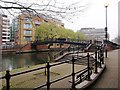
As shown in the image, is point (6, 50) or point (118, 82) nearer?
point (118, 82)

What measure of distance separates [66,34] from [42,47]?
38.9ft

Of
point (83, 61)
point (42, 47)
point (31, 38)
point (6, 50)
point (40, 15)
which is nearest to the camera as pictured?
point (40, 15)

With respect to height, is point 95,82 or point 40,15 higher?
point 40,15

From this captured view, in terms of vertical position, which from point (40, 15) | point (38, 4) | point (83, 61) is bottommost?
point (83, 61)

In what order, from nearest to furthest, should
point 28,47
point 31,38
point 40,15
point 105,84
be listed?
1. point 40,15
2. point 105,84
3. point 28,47
4. point 31,38

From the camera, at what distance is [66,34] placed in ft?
209

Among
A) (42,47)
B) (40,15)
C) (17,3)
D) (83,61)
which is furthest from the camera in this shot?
(42,47)

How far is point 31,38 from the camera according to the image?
6222cm

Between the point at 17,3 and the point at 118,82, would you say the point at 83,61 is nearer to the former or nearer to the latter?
the point at 118,82

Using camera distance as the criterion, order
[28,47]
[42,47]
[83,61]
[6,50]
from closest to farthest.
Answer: [83,61] → [6,50] → [28,47] → [42,47]

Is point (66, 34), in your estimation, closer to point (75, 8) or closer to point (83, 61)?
point (83, 61)

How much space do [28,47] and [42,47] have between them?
7.63 meters

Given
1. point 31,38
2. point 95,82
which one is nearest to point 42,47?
point 31,38

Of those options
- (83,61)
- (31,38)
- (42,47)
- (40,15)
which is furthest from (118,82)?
(31,38)
